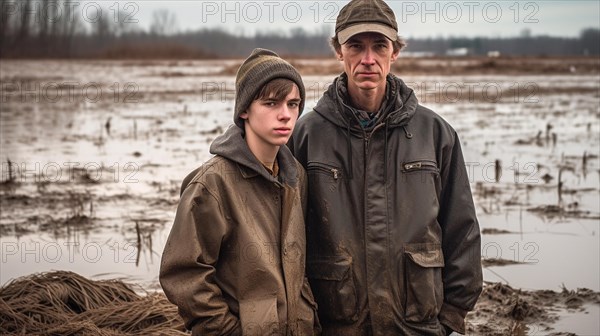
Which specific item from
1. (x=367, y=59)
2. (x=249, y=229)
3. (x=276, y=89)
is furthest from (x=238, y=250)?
(x=367, y=59)

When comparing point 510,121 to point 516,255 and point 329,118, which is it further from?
point 329,118

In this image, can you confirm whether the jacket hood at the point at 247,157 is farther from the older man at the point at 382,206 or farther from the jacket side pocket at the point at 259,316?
the jacket side pocket at the point at 259,316

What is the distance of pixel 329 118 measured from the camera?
12.9 ft

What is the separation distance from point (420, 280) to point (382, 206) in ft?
1.23

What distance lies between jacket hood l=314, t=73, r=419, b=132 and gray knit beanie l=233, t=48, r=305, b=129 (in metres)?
0.22

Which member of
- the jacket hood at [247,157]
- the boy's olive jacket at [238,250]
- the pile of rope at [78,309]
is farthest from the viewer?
the pile of rope at [78,309]

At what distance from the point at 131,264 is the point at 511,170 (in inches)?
239

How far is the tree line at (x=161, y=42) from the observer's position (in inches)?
2554

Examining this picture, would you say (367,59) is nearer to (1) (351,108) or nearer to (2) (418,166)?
(1) (351,108)

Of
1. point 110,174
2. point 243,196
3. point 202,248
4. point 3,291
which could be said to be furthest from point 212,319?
point 110,174

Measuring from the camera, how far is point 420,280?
3777 mm

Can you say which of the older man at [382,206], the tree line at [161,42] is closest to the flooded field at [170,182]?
the older man at [382,206]

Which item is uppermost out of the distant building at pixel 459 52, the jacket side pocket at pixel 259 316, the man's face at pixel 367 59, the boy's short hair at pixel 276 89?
the distant building at pixel 459 52

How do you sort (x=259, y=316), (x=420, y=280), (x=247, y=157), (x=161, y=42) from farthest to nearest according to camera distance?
(x=161, y=42)
(x=420, y=280)
(x=247, y=157)
(x=259, y=316)
